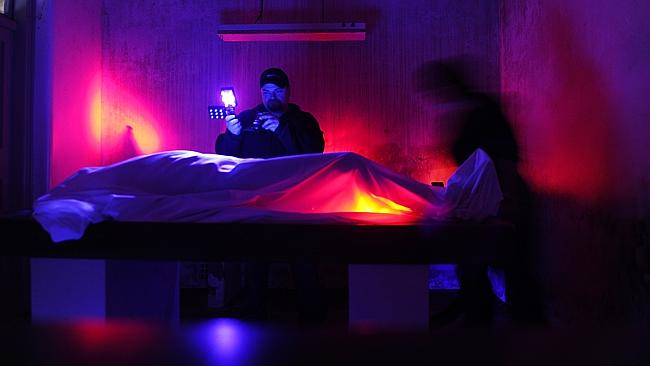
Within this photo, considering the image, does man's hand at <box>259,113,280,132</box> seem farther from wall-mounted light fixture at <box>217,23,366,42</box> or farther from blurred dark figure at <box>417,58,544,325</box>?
blurred dark figure at <box>417,58,544,325</box>

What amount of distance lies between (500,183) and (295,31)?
70.2 inches

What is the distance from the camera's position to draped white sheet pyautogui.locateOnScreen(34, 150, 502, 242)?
1.68 meters

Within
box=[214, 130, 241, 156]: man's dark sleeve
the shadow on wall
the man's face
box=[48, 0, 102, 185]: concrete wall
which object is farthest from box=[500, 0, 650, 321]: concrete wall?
box=[48, 0, 102, 185]: concrete wall

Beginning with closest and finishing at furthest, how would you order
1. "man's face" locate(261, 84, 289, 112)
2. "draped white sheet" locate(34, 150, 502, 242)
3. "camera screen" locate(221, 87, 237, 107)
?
"draped white sheet" locate(34, 150, 502, 242), "man's face" locate(261, 84, 289, 112), "camera screen" locate(221, 87, 237, 107)

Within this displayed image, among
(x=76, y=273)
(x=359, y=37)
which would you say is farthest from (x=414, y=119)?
(x=76, y=273)

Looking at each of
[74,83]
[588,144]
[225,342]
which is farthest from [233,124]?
[225,342]

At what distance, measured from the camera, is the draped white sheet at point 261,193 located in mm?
1681

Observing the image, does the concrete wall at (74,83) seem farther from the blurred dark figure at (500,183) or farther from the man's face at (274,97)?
the blurred dark figure at (500,183)

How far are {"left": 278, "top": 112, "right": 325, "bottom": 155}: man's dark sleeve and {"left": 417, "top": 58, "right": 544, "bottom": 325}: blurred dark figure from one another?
786 mm

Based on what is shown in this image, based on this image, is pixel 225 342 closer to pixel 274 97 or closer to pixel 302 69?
pixel 274 97

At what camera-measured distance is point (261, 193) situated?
5.90ft

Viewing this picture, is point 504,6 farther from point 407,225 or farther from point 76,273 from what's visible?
point 76,273

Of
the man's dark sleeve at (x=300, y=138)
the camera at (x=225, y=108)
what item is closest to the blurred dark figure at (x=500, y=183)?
the man's dark sleeve at (x=300, y=138)

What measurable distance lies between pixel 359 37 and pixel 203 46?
1307mm
